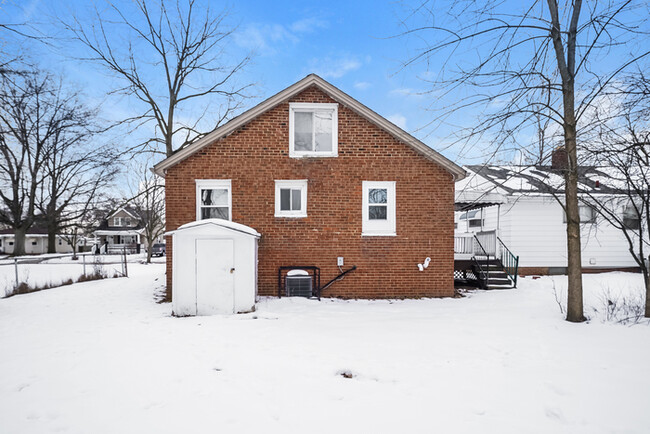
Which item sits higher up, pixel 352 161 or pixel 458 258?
pixel 352 161

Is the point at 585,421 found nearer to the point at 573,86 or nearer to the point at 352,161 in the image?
the point at 573,86

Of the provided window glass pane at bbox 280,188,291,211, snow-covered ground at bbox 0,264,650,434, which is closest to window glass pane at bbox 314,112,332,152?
window glass pane at bbox 280,188,291,211

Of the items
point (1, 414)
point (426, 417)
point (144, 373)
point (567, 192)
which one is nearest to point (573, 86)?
point (567, 192)

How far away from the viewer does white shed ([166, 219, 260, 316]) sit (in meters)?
7.66

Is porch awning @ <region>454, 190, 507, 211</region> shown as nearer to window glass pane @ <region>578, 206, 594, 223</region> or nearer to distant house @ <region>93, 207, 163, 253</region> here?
window glass pane @ <region>578, 206, 594, 223</region>

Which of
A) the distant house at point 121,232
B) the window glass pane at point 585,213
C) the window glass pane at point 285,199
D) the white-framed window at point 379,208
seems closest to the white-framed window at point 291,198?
the window glass pane at point 285,199

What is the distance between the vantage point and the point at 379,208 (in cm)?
1001

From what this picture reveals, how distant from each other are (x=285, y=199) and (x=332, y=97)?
3.35m

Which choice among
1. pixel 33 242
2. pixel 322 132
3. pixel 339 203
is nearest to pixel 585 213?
pixel 339 203

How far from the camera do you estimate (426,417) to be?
3.31m

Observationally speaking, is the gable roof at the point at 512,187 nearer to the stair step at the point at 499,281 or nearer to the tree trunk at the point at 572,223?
the stair step at the point at 499,281

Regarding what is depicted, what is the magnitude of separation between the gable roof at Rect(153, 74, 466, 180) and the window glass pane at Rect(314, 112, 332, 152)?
672mm

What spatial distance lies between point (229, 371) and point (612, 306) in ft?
27.3

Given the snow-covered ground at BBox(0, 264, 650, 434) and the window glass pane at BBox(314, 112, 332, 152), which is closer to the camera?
the snow-covered ground at BBox(0, 264, 650, 434)
